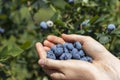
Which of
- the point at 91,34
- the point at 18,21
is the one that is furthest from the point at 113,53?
the point at 18,21

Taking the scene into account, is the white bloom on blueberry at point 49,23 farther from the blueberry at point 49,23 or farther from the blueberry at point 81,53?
the blueberry at point 81,53

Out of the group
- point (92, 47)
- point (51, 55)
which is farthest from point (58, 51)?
point (92, 47)

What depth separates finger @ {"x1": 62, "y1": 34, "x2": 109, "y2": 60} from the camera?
250cm

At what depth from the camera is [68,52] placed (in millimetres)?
2494

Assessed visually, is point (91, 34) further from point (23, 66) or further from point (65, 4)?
point (23, 66)

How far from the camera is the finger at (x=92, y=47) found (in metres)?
2.50

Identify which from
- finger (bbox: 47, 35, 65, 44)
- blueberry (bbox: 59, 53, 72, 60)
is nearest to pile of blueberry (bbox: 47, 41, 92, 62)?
blueberry (bbox: 59, 53, 72, 60)

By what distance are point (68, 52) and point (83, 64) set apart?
0.16 metres

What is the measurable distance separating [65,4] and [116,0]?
1.75 ft

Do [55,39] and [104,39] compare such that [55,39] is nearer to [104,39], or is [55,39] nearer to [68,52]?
[68,52]

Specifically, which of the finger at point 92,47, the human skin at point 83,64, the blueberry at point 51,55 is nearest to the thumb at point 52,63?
the human skin at point 83,64

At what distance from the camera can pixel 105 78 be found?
95.0 inches

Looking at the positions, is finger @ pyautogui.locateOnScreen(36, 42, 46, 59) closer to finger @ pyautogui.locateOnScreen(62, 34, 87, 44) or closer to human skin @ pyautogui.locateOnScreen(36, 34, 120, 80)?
human skin @ pyautogui.locateOnScreen(36, 34, 120, 80)

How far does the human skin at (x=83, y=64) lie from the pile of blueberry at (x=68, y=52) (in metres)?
0.03
